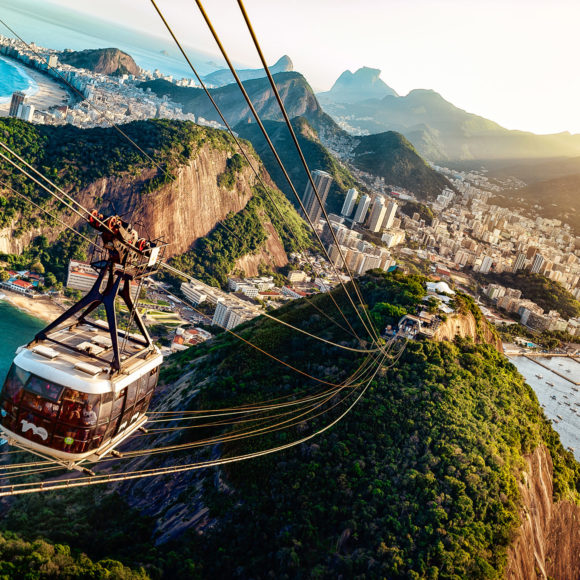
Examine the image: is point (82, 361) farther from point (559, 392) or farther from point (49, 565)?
point (559, 392)

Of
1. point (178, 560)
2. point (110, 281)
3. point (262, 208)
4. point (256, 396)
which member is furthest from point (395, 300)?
point (262, 208)

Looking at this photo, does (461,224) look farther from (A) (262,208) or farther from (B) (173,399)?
(B) (173,399)

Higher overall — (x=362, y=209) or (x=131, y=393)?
(x=362, y=209)

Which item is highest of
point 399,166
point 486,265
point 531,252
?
point 399,166

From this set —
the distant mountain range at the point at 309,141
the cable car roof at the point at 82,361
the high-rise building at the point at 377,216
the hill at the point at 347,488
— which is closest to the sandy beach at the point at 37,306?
the hill at the point at 347,488

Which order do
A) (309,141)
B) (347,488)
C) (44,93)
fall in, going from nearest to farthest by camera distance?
(347,488)
(44,93)
(309,141)

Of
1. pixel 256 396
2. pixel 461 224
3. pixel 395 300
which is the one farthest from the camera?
pixel 461 224

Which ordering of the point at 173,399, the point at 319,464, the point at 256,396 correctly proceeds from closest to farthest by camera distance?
the point at 319,464, the point at 256,396, the point at 173,399

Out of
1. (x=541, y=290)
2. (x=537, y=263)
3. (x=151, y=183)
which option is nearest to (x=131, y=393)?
(x=151, y=183)

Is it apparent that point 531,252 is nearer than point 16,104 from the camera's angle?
No
